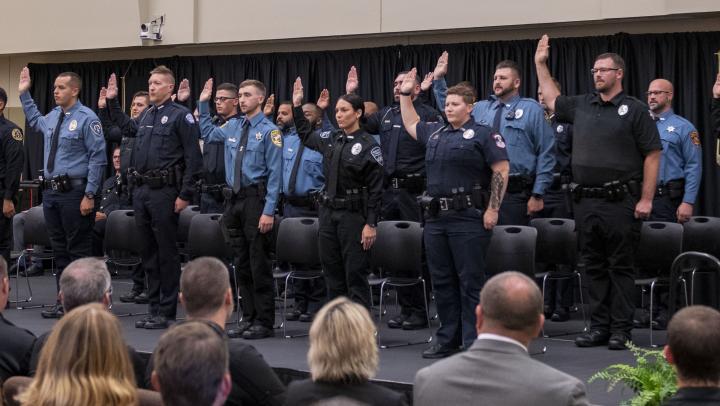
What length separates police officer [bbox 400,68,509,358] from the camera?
21.6 feet

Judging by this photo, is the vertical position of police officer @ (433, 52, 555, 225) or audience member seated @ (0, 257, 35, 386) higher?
police officer @ (433, 52, 555, 225)

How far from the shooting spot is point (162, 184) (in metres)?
8.02

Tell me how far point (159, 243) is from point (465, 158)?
2.68 metres

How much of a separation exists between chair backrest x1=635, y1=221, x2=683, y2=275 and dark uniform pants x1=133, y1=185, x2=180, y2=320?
3.40 m

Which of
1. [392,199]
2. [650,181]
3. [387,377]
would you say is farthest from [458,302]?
[392,199]

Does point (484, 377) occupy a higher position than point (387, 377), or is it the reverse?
point (484, 377)

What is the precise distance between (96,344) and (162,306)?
531 cm

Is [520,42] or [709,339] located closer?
[709,339]

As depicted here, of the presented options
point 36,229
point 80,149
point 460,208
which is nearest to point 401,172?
point 460,208

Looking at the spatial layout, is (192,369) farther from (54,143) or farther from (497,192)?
(54,143)

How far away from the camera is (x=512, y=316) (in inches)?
125

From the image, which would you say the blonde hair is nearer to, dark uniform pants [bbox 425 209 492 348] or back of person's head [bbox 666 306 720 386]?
back of person's head [bbox 666 306 720 386]

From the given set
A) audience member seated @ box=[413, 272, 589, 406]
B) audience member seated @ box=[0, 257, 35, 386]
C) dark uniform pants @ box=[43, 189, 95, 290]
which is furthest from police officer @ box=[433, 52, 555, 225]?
audience member seated @ box=[413, 272, 589, 406]

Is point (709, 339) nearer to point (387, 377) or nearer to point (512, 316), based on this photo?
point (512, 316)
